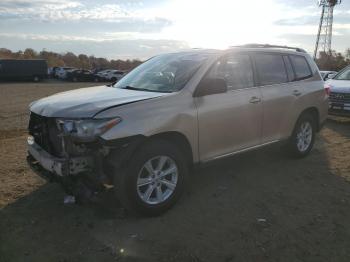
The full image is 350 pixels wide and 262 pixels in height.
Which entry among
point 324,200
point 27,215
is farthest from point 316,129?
point 27,215


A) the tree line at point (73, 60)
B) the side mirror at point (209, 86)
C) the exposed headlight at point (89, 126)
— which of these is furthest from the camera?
the tree line at point (73, 60)

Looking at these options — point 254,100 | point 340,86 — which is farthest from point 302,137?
point 340,86

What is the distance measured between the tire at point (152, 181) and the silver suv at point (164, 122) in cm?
1

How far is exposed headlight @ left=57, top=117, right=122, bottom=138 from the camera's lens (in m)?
4.14

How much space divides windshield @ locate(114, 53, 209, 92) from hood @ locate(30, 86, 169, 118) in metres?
0.26

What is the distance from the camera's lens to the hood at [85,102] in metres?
4.28

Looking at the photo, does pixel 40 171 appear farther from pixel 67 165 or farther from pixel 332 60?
pixel 332 60

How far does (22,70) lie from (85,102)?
42.0m

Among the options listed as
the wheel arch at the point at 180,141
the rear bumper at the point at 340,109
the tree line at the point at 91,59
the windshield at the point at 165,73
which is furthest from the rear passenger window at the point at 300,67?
the tree line at the point at 91,59

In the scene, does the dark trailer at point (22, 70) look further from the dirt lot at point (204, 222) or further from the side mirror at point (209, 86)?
the side mirror at point (209, 86)

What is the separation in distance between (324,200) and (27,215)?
11.8 ft

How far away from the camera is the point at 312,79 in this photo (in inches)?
280

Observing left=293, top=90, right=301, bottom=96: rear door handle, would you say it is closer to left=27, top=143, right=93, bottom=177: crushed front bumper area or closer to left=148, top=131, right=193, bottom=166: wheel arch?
left=148, top=131, right=193, bottom=166: wheel arch

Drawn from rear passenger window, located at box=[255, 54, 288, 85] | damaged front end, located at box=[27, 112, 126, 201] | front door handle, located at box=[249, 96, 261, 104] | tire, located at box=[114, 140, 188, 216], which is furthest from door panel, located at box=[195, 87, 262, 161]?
damaged front end, located at box=[27, 112, 126, 201]
